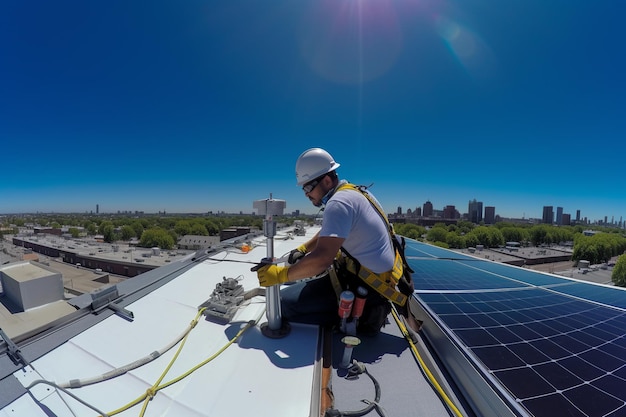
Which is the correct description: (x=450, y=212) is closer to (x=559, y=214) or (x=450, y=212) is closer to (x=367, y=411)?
(x=559, y=214)

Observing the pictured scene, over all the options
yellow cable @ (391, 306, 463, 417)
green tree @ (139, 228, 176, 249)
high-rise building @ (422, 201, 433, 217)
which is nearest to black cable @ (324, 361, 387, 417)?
yellow cable @ (391, 306, 463, 417)

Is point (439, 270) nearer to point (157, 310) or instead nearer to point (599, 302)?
point (599, 302)

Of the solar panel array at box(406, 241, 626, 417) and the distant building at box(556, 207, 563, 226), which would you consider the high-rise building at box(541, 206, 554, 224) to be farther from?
the solar panel array at box(406, 241, 626, 417)

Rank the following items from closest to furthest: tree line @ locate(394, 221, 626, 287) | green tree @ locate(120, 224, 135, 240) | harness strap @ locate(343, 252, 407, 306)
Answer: harness strap @ locate(343, 252, 407, 306) → tree line @ locate(394, 221, 626, 287) → green tree @ locate(120, 224, 135, 240)

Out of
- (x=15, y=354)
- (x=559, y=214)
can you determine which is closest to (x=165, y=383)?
(x=15, y=354)

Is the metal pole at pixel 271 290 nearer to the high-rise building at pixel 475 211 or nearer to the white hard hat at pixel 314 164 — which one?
the white hard hat at pixel 314 164

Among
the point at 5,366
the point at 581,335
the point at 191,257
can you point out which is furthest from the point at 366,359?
the point at 191,257

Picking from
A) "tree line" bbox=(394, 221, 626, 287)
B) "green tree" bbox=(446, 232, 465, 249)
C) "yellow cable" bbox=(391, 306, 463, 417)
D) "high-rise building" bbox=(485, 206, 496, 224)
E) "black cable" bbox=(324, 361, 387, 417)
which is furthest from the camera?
"high-rise building" bbox=(485, 206, 496, 224)
